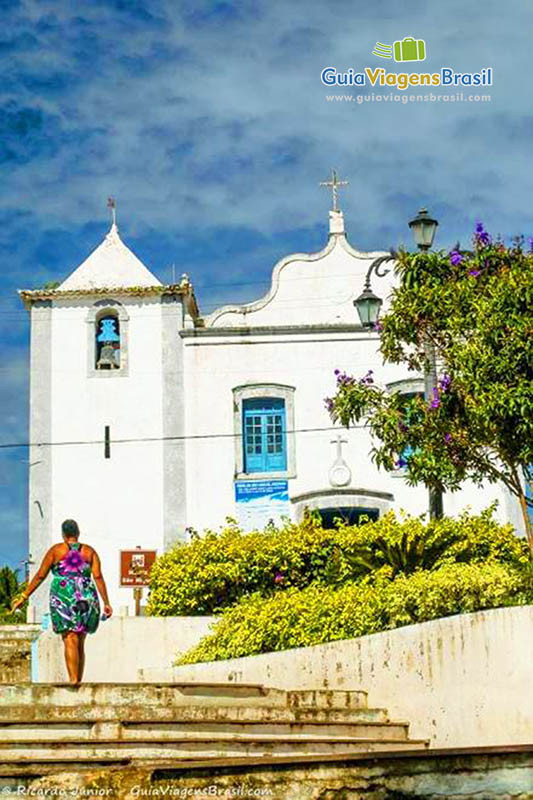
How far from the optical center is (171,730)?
874cm

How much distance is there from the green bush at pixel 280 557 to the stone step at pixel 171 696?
16.8ft

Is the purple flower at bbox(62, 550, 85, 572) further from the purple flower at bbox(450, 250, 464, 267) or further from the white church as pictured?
the white church

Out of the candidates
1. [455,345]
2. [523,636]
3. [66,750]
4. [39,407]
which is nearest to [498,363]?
[455,345]

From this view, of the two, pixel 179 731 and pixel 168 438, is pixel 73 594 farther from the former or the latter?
pixel 168 438

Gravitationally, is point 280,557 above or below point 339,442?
below

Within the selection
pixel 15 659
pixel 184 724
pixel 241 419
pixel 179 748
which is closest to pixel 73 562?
pixel 184 724

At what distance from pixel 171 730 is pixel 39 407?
1659 cm

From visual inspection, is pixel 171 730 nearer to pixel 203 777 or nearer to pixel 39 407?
pixel 203 777

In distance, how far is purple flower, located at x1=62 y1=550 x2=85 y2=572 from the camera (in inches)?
409

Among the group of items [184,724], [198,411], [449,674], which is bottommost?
[184,724]

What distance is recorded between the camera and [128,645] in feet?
50.0

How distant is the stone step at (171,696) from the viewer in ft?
30.9

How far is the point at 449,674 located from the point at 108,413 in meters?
15.3

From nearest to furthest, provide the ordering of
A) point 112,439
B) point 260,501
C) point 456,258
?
point 456,258 → point 260,501 → point 112,439
